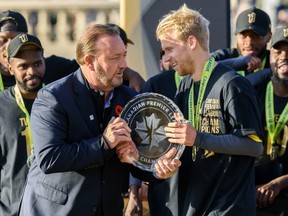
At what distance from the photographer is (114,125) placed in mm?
6137

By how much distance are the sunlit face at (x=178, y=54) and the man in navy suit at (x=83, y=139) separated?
32 centimetres

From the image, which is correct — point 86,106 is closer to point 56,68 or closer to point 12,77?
point 56,68

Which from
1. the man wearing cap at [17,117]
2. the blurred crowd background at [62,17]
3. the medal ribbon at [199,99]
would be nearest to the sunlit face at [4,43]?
the man wearing cap at [17,117]

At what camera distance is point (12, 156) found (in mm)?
7496

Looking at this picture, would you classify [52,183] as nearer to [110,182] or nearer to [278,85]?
[110,182]

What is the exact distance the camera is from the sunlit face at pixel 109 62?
20.6ft

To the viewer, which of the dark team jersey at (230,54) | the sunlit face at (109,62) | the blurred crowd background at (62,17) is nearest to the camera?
the sunlit face at (109,62)

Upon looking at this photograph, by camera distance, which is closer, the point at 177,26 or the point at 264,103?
the point at 177,26

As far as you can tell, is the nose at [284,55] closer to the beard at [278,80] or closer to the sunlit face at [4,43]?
the beard at [278,80]

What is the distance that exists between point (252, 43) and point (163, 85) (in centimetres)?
186

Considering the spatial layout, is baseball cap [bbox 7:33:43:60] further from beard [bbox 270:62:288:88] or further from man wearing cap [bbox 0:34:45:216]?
beard [bbox 270:62:288:88]

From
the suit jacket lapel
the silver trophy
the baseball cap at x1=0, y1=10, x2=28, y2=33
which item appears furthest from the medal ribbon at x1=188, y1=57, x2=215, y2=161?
the baseball cap at x1=0, y1=10, x2=28, y2=33

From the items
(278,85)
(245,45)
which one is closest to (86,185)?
(278,85)

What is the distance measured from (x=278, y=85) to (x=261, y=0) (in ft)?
75.3
